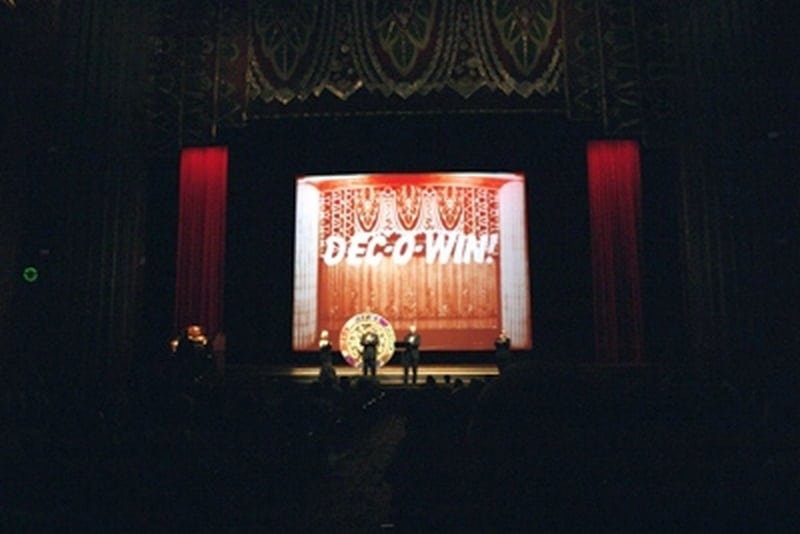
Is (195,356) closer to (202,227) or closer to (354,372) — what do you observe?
(354,372)

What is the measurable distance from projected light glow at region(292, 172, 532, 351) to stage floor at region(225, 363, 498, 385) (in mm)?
986

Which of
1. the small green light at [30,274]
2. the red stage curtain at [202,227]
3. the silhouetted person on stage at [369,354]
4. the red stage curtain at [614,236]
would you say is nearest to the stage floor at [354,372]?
the silhouetted person on stage at [369,354]

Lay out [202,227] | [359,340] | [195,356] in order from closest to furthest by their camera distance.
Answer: [195,356]
[359,340]
[202,227]

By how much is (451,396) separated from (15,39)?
27.5 ft

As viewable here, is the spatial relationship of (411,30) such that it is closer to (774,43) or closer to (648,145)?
(648,145)

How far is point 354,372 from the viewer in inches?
427

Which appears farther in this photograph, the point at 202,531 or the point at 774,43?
the point at 774,43

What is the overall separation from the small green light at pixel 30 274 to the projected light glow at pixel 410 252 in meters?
4.97

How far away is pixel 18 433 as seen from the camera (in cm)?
254

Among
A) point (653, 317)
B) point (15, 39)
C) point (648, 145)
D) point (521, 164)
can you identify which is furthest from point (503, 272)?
point (15, 39)

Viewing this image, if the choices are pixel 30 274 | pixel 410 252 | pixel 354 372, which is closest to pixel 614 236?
pixel 410 252

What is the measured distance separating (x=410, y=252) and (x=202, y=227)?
4.37 metres

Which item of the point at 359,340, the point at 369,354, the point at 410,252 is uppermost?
the point at 410,252

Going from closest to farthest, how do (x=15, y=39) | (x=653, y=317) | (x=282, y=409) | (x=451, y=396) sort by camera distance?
(x=451, y=396), (x=282, y=409), (x=15, y=39), (x=653, y=317)
